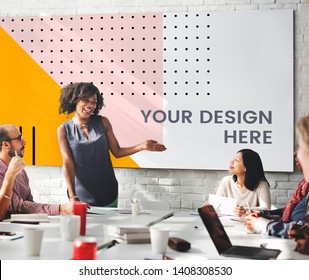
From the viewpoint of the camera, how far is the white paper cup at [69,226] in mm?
2529

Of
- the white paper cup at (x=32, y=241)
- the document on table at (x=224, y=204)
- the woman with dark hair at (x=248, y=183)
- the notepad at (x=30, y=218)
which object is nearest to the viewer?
the white paper cup at (x=32, y=241)

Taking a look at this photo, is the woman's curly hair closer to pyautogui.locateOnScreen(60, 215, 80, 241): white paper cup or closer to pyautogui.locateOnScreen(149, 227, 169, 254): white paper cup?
pyautogui.locateOnScreen(60, 215, 80, 241): white paper cup

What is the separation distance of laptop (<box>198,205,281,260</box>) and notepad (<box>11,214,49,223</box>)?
1150 millimetres

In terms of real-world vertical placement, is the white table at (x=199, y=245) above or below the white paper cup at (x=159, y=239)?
below

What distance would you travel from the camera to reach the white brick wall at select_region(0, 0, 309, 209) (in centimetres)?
463

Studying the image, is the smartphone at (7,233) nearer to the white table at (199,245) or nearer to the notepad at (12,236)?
the notepad at (12,236)

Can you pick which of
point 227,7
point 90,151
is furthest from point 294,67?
point 90,151

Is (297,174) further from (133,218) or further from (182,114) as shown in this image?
(133,218)

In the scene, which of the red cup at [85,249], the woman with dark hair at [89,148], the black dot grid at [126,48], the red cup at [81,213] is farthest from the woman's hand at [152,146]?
the red cup at [85,249]

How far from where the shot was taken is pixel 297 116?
15.2 feet

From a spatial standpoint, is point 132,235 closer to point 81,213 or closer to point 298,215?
point 81,213

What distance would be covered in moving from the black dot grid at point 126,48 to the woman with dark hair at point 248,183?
801mm

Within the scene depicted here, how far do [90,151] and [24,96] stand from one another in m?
0.84

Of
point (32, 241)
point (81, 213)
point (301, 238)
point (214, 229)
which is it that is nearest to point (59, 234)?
point (81, 213)
